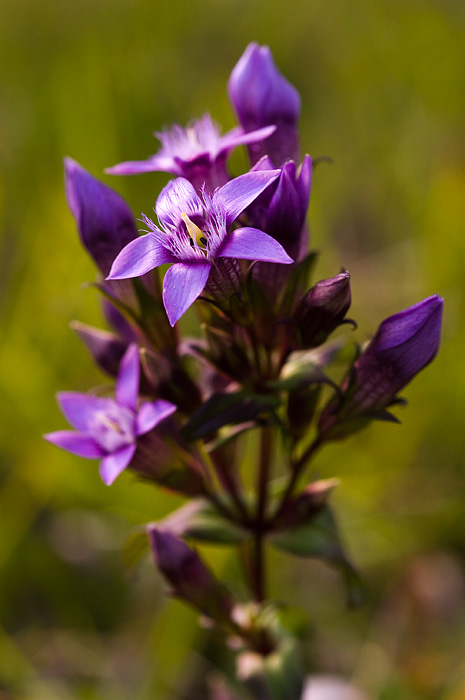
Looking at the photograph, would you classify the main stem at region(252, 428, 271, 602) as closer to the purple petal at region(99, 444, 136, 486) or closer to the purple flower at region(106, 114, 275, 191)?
the purple petal at region(99, 444, 136, 486)

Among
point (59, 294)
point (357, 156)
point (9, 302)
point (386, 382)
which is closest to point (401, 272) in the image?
point (357, 156)

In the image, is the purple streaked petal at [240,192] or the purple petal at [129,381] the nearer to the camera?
the purple streaked petal at [240,192]

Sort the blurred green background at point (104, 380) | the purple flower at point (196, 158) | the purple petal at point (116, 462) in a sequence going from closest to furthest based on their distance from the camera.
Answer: the purple petal at point (116, 462), the purple flower at point (196, 158), the blurred green background at point (104, 380)

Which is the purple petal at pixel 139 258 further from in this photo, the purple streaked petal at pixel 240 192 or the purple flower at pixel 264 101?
the purple flower at pixel 264 101

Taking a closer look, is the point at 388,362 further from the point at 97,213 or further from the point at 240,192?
the point at 97,213

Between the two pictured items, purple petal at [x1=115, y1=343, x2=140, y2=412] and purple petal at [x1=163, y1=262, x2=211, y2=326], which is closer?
purple petal at [x1=163, y1=262, x2=211, y2=326]

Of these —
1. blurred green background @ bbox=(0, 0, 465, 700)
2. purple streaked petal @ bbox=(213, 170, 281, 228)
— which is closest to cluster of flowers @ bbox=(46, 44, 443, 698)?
purple streaked petal @ bbox=(213, 170, 281, 228)

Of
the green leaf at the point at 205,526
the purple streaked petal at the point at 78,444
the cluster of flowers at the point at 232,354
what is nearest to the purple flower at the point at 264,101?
the cluster of flowers at the point at 232,354
